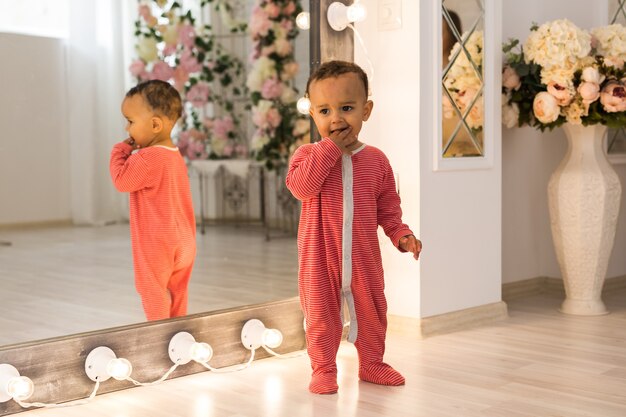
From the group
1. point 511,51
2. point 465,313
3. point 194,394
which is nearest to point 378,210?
point 194,394

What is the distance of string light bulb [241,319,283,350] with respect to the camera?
2.65 meters

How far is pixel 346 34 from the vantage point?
2963 mm

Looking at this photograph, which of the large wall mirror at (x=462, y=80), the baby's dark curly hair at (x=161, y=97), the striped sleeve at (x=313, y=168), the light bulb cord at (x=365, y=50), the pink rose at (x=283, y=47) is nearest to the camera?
the striped sleeve at (x=313, y=168)

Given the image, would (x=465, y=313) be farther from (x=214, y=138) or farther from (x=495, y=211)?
(x=214, y=138)

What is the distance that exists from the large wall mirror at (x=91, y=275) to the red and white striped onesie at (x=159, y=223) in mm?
33

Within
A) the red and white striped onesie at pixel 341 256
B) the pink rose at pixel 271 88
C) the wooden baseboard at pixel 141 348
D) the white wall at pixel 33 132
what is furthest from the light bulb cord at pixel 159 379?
the pink rose at pixel 271 88

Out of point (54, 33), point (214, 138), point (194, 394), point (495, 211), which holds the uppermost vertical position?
point (54, 33)

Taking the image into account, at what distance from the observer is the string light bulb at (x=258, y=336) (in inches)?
104

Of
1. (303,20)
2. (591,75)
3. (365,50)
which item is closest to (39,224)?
(303,20)

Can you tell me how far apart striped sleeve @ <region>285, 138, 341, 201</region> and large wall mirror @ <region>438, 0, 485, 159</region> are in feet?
2.73

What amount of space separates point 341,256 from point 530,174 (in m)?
1.76

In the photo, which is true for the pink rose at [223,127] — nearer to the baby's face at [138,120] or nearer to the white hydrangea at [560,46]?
the baby's face at [138,120]

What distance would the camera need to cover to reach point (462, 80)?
312 centimetres

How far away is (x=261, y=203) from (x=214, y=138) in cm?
29
